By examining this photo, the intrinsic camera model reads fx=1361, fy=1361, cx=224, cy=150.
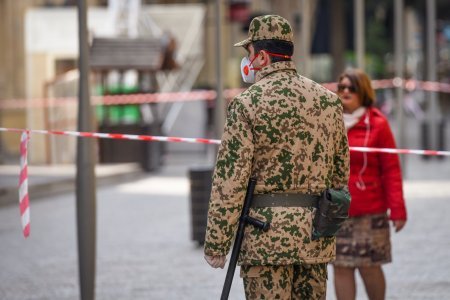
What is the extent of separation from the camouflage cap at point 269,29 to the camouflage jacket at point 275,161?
0.13 metres

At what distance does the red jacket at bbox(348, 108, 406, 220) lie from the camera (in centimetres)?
842

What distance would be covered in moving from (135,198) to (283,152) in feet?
48.6

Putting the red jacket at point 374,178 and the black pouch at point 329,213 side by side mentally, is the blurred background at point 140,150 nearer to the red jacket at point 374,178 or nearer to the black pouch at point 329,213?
the red jacket at point 374,178

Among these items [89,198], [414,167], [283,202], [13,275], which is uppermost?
[283,202]

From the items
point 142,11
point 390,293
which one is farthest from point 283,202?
point 142,11

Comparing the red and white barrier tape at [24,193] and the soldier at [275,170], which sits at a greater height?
the soldier at [275,170]

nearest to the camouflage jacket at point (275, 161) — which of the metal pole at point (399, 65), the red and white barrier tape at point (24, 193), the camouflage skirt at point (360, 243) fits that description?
the camouflage skirt at point (360, 243)

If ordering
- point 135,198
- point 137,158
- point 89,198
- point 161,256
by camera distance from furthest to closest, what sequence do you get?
1. point 137,158
2. point 135,198
3. point 161,256
4. point 89,198

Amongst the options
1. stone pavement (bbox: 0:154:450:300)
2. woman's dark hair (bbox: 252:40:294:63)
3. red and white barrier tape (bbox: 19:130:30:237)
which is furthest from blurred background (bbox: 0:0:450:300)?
woman's dark hair (bbox: 252:40:294:63)

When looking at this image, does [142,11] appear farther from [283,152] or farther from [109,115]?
[283,152]

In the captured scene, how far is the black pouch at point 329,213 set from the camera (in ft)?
20.2

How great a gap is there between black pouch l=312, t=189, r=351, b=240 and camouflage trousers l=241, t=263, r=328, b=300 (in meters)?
0.18

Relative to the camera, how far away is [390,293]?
10.3 metres

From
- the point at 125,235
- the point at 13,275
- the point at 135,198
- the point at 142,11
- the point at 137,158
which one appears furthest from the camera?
the point at 142,11
